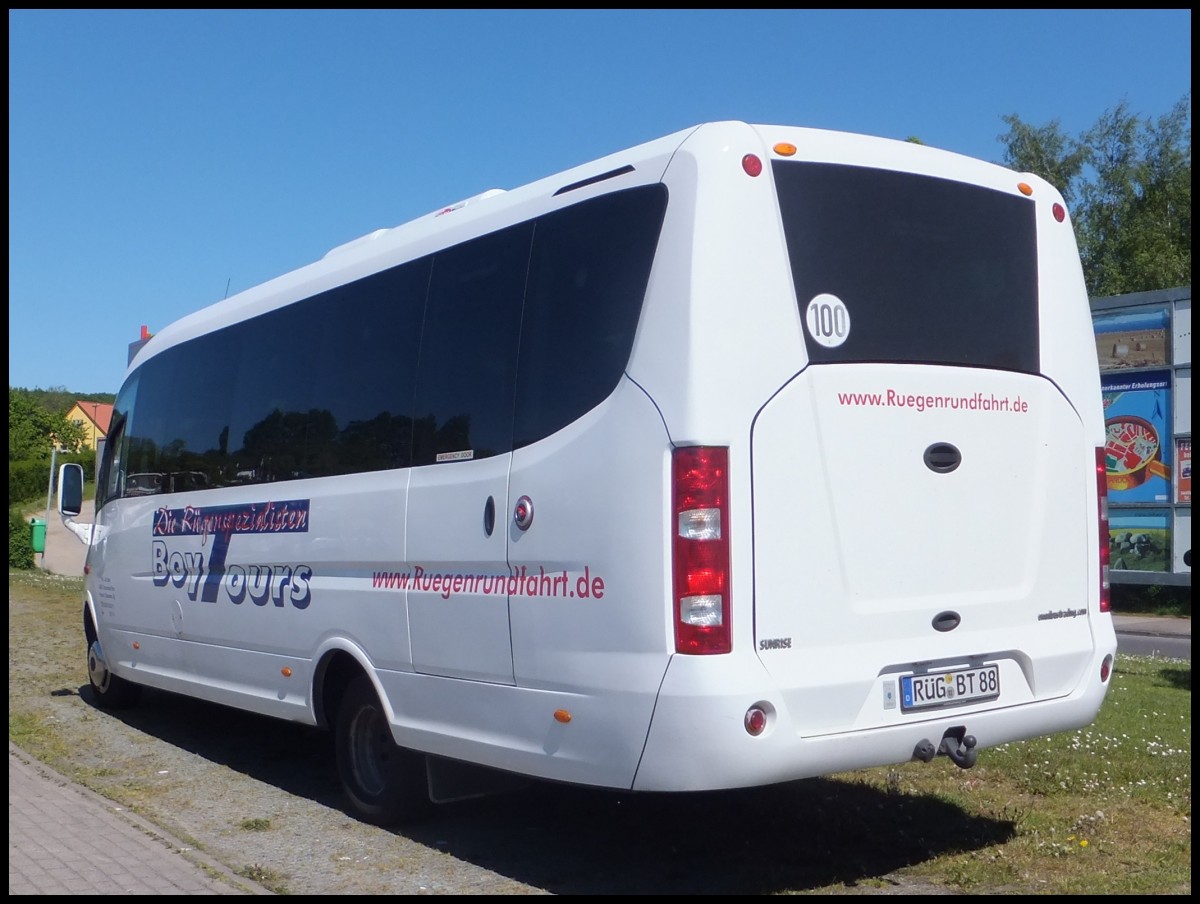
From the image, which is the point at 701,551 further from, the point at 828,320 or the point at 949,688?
the point at 949,688

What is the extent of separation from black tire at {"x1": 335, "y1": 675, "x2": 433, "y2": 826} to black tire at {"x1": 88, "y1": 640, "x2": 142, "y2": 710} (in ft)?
13.9

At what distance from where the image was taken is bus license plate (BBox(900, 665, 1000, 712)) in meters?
5.15

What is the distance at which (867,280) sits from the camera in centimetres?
530

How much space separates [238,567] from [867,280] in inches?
177

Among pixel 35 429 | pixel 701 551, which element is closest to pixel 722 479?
pixel 701 551

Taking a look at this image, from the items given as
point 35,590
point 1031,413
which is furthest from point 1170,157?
point 1031,413

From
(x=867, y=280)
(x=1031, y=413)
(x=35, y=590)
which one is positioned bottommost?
(x=35, y=590)

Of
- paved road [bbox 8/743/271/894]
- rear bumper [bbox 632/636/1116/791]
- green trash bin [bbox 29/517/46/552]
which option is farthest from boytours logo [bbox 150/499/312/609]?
green trash bin [bbox 29/517/46/552]

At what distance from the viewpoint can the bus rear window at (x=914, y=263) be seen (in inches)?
205

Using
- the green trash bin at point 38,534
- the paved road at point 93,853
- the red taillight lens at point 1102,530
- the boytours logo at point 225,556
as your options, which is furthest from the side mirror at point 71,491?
the green trash bin at point 38,534

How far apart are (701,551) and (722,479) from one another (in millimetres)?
281

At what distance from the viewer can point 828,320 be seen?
5172mm

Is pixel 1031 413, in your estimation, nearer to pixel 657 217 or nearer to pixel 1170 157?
pixel 657 217

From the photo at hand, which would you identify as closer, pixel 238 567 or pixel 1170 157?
pixel 238 567
